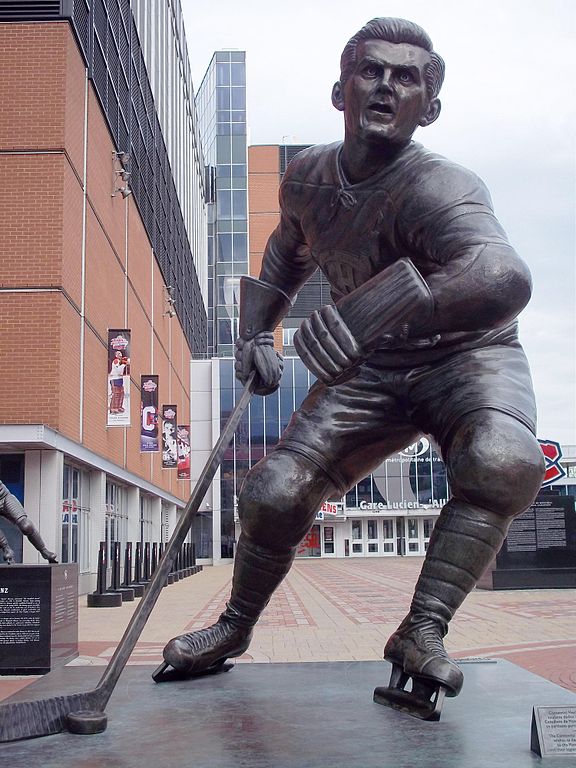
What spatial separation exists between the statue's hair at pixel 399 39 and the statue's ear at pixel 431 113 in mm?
Result: 28

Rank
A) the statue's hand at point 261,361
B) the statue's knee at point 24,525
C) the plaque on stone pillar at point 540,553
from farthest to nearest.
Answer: the plaque on stone pillar at point 540,553, the statue's knee at point 24,525, the statue's hand at point 261,361

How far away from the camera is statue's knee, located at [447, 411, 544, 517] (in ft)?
7.80

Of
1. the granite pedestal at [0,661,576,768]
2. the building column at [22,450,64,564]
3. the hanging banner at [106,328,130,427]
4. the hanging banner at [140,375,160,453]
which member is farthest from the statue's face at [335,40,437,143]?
the hanging banner at [140,375,160,453]

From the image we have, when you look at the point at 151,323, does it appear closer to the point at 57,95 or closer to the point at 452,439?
the point at 57,95

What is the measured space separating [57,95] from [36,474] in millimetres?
7180

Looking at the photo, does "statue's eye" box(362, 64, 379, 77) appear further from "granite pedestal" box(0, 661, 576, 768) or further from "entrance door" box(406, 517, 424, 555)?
"entrance door" box(406, 517, 424, 555)

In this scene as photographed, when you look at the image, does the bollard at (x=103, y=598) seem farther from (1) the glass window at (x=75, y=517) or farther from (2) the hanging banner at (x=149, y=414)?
(2) the hanging banner at (x=149, y=414)

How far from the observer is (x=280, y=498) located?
2.70 metres

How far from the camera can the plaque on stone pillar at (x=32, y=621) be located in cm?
792

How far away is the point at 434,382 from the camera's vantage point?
2.71 meters

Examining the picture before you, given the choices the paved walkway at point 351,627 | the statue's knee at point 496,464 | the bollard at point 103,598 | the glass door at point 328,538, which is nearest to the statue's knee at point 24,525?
the paved walkway at point 351,627

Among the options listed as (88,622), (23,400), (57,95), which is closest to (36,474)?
(23,400)

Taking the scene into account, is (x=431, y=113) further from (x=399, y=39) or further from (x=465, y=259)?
(x=465, y=259)

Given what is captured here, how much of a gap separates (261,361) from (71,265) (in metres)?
14.5
